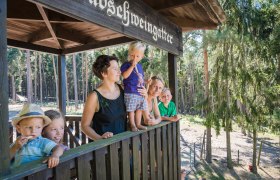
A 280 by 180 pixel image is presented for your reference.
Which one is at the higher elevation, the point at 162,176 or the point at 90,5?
the point at 90,5

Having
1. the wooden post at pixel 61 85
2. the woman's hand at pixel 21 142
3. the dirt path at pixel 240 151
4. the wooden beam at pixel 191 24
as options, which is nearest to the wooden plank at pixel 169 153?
the wooden beam at pixel 191 24

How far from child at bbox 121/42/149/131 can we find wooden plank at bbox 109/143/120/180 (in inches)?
20.7

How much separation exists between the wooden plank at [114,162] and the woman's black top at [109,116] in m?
0.41

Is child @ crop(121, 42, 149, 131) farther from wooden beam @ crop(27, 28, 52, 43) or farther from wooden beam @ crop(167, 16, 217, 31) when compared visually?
wooden beam @ crop(27, 28, 52, 43)

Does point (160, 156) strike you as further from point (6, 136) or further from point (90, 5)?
point (6, 136)

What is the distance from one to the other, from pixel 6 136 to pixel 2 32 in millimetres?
628

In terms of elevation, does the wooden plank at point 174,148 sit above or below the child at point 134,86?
below

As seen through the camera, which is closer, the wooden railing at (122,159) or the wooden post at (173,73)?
the wooden railing at (122,159)

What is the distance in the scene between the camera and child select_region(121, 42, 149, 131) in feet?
10.7

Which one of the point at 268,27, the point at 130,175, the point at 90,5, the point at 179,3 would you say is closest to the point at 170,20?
the point at 179,3

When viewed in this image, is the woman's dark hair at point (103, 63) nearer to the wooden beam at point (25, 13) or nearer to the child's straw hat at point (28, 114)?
the child's straw hat at point (28, 114)

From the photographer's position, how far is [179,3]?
170 inches

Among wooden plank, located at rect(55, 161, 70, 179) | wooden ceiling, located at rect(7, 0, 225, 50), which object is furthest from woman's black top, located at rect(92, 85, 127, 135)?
wooden ceiling, located at rect(7, 0, 225, 50)

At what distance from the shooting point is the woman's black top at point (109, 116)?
3.01m
